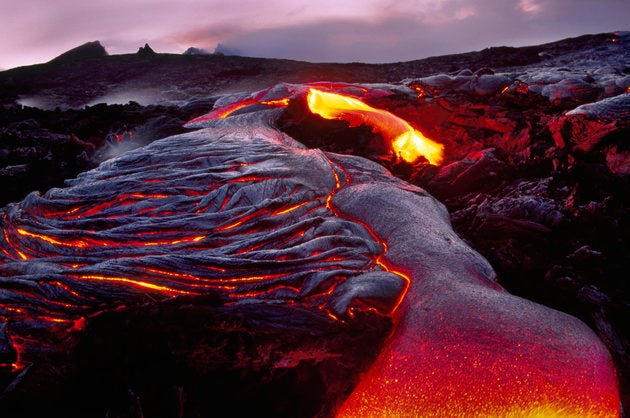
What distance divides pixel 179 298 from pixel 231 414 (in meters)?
0.74

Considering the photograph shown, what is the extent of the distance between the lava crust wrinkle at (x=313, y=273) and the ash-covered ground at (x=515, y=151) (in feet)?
1.17

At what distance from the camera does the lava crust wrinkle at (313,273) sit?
192 centimetres

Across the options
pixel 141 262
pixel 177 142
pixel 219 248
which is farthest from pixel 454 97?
pixel 141 262

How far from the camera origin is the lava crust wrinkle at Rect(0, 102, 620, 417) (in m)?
1.92

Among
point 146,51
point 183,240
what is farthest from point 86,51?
point 183,240

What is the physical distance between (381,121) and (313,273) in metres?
3.98

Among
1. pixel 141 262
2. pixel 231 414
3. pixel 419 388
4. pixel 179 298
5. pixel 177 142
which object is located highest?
pixel 177 142

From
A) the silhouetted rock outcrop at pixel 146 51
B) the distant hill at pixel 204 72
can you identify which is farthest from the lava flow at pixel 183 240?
the silhouetted rock outcrop at pixel 146 51

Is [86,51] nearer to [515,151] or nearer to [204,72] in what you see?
[204,72]

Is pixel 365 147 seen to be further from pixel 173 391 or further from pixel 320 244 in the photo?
pixel 173 391

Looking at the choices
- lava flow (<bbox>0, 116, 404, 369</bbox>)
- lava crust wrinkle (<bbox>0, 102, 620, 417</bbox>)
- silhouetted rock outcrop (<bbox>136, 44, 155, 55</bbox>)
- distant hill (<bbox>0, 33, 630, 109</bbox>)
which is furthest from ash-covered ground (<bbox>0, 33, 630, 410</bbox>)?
silhouetted rock outcrop (<bbox>136, 44, 155, 55</bbox>)

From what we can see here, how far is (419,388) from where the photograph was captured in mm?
1910

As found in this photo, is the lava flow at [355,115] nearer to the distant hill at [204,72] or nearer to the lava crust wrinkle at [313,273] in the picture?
the lava crust wrinkle at [313,273]

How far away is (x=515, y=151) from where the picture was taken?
502 centimetres
